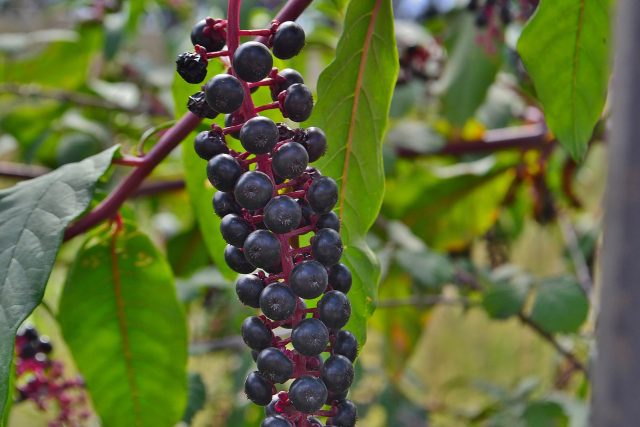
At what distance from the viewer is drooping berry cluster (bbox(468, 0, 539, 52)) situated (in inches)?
61.2

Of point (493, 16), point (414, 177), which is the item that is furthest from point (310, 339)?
point (414, 177)

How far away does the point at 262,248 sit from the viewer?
63 centimetres

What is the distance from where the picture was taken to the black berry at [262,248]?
2.06 feet

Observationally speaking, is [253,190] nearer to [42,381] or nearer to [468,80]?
[42,381]

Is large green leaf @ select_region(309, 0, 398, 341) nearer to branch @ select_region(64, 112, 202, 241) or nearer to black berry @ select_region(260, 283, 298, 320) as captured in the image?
branch @ select_region(64, 112, 202, 241)

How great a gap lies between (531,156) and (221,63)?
155cm

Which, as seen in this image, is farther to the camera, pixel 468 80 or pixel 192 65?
pixel 468 80

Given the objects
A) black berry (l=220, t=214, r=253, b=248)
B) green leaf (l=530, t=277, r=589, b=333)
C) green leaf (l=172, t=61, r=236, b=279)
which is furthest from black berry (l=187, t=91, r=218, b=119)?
green leaf (l=530, t=277, r=589, b=333)

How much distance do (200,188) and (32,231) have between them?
1.00ft

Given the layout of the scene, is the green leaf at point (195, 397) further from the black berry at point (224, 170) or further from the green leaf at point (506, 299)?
the black berry at point (224, 170)

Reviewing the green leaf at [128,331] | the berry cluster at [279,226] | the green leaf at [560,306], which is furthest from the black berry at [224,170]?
the green leaf at [560,306]

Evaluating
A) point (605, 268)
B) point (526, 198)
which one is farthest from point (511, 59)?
point (605, 268)

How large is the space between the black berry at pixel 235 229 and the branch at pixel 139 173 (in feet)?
0.82

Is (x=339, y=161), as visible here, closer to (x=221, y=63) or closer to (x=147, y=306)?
(x=221, y=63)
